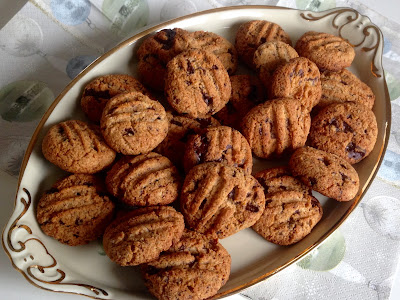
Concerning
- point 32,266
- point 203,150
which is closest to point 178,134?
point 203,150

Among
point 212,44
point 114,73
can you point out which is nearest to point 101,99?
point 114,73

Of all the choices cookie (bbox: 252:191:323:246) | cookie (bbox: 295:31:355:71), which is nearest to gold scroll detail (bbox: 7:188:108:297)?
cookie (bbox: 252:191:323:246)

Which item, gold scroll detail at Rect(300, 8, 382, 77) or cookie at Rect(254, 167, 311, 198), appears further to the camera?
gold scroll detail at Rect(300, 8, 382, 77)

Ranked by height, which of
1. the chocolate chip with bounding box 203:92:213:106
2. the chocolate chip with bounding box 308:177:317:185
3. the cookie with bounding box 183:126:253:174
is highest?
the chocolate chip with bounding box 203:92:213:106

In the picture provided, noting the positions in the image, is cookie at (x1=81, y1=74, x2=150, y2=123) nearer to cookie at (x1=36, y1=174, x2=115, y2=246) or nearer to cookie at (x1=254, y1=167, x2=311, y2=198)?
cookie at (x1=36, y1=174, x2=115, y2=246)

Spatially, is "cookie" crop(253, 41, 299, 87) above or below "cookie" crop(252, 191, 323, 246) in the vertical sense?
above

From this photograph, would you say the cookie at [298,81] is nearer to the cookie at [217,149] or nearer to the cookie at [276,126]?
the cookie at [276,126]

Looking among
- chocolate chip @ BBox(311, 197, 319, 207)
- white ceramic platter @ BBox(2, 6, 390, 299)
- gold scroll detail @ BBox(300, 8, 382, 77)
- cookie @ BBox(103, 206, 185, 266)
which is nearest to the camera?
cookie @ BBox(103, 206, 185, 266)

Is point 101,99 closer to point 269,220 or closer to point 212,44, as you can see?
point 212,44
